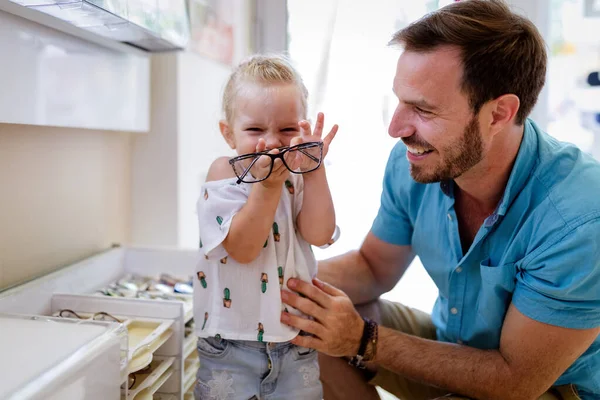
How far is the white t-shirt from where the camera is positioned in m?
1.08

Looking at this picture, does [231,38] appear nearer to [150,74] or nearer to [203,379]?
[150,74]

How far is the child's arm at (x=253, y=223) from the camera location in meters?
1.00

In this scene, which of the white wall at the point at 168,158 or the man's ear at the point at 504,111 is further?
the white wall at the point at 168,158

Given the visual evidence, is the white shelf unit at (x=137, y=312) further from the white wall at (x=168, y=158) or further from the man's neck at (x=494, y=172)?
the man's neck at (x=494, y=172)

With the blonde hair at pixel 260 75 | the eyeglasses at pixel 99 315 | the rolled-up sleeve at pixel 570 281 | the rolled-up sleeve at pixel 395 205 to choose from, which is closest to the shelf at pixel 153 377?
the eyeglasses at pixel 99 315

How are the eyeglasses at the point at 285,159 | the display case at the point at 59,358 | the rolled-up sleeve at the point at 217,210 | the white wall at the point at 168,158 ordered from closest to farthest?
the display case at the point at 59,358 < the eyeglasses at the point at 285,159 < the rolled-up sleeve at the point at 217,210 < the white wall at the point at 168,158

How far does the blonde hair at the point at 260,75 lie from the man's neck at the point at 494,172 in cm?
46

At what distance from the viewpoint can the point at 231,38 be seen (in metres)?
2.34

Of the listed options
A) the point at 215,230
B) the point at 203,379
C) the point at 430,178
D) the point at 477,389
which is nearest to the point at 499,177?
the point at 430,178

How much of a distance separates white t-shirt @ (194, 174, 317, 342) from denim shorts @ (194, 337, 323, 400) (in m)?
0.03

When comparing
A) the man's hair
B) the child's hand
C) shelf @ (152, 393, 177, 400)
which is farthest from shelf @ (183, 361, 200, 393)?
the man's hair

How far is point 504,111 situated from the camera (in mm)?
1229

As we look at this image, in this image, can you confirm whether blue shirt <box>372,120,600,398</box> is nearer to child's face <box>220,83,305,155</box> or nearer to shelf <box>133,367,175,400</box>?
child's face <box>220,83,305,155</box>

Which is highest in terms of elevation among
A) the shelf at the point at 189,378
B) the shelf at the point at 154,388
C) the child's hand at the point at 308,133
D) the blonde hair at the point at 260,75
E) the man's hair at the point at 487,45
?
the man's hair at the point at 487,45
